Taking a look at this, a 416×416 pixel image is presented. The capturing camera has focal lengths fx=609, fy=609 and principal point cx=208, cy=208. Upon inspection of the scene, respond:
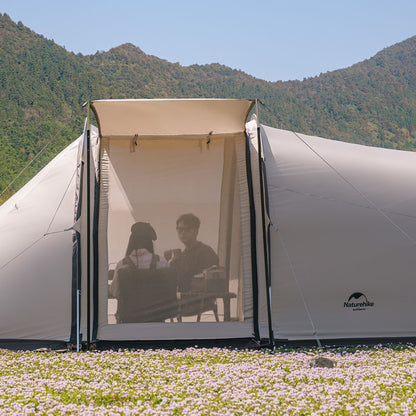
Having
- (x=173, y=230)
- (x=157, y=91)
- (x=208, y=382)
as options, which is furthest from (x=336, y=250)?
(x=157, y=91)

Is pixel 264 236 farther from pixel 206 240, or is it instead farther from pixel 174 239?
pixel 174 239

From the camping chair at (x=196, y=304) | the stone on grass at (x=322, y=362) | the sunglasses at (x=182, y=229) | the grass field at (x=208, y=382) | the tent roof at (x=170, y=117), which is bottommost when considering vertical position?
the grass field at (x=208, y=382)

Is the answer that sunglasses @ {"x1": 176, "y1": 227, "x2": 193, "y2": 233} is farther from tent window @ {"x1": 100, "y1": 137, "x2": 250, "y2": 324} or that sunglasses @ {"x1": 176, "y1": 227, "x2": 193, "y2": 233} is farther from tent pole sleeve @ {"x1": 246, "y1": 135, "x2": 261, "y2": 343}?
tent pole sleeve @ {"x1": 246, "y1": 135, "x2": 261, "y2": 343}

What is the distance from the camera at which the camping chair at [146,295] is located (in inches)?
288

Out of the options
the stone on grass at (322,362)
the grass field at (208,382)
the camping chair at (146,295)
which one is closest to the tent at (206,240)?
the camping chair at (146,295)

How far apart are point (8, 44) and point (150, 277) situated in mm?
105232

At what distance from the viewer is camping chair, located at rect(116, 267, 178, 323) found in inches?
288

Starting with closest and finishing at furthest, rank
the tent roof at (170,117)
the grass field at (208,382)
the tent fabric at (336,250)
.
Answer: the grass field at (208,382) → the tent roof at (170,117) → the tent fabric at (336,250)

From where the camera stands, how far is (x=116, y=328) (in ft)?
23.7

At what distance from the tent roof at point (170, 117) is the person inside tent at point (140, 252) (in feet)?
3.90

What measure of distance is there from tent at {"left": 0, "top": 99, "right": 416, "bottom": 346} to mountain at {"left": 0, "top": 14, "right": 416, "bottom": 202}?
174ft

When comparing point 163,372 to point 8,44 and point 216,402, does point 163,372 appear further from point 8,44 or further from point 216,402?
point 8,44

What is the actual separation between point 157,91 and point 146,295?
110946 mm

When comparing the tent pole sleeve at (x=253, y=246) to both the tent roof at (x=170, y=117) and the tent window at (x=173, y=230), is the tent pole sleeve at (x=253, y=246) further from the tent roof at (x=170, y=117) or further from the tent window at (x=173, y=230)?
the tent roof at (x=170, y=117)
